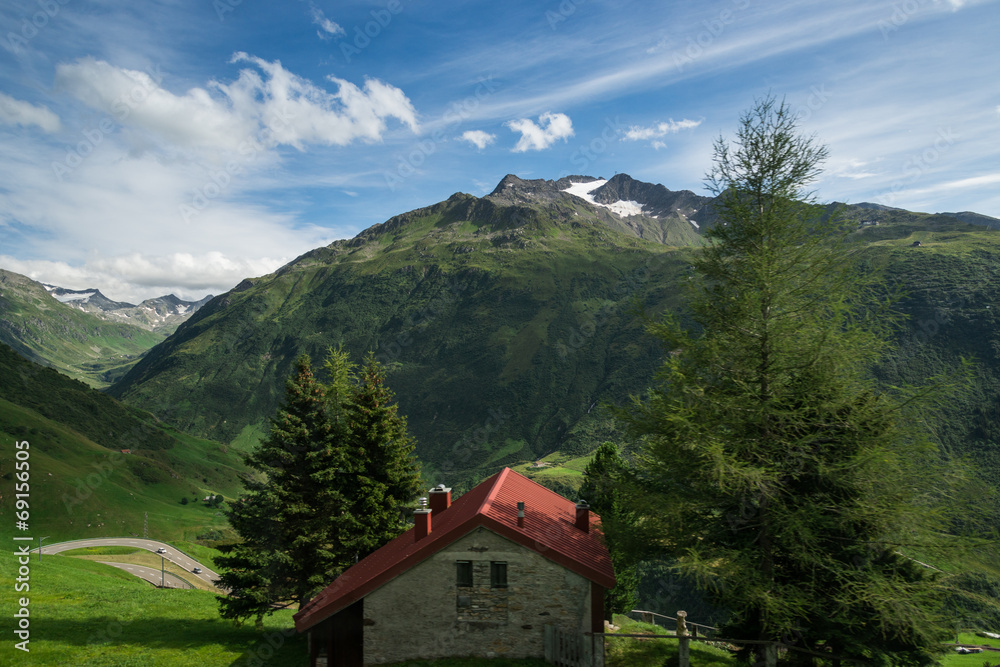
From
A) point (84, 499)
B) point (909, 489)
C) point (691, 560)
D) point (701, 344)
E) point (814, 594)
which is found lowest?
point (84, 499)

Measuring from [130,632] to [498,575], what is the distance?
16034 millimetres

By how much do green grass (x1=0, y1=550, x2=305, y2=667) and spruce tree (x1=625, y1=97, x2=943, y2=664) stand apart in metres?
17.1

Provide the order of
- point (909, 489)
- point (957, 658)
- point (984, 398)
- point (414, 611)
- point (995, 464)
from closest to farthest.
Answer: point (909, 489) < point (414, 611) < point (957, 658) < point (995, 464) < point (984, 398)

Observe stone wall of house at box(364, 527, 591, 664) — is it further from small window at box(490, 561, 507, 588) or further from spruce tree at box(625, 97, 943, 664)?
spruce tree at box(625, 97, 943, 664)

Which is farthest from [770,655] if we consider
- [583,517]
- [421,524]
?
[421,524]

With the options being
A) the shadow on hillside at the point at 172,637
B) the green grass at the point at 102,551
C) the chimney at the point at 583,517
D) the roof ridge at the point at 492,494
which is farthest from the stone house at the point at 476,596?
the green grass at the point at 102,551

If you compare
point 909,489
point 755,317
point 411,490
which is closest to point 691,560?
→ point 909,489

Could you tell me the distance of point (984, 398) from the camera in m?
175

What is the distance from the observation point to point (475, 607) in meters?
17.4

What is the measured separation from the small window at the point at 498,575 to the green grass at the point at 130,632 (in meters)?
9.44

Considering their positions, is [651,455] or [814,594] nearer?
[814,594]

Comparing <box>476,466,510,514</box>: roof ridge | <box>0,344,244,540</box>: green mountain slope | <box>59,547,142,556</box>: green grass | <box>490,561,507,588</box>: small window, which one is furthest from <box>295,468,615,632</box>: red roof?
<box>0,344,244,540</box>: green mountain slope

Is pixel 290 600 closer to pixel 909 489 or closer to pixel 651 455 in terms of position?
pixel 651 455

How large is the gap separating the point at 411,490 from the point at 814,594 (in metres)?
18.3
